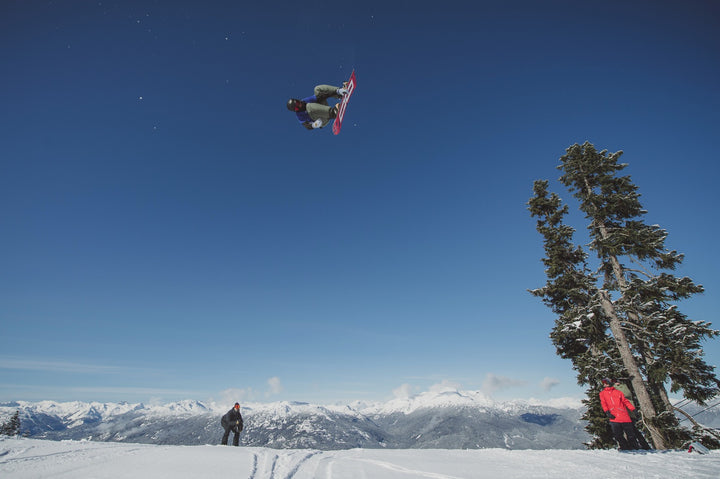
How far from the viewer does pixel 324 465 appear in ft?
20.3

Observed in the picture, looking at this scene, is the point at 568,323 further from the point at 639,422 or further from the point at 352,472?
the point at 352,472

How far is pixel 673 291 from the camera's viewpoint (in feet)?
45.0

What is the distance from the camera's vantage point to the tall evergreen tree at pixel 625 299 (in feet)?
40.5

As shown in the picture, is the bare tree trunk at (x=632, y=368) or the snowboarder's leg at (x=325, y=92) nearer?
the snowboarder's leg at (x=325, y=92)

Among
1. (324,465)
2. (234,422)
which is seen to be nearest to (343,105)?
(324,465)

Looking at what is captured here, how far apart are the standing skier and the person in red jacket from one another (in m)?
11.9

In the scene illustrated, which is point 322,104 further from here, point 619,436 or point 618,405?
point 619,436

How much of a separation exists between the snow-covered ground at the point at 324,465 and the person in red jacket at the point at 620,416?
5.48 feet

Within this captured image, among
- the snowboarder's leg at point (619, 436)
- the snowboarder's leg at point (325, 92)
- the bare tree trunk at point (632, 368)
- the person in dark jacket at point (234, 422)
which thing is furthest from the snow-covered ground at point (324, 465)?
the snowboarder's leg at point (325, 92)

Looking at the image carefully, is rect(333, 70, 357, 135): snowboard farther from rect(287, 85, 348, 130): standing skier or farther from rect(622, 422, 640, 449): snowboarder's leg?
rect(622, 422, 640, 449): snowboarder's leg

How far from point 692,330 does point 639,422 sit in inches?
171

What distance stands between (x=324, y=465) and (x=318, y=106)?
9.60 meters

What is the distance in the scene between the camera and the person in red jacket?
8781 millimetres

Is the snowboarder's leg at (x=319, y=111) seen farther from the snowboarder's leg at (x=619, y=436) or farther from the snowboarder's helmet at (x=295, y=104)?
the snowboarder's leg at (x=619, y=436)
